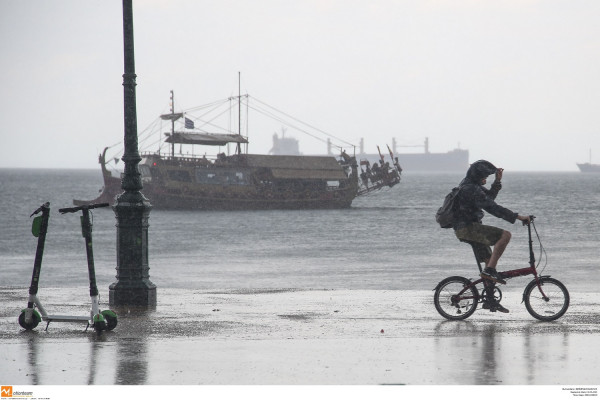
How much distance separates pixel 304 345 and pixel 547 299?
2975mm

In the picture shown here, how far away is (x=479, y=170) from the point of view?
9875mm

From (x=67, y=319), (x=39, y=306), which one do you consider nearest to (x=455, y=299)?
(x=67, y=319)

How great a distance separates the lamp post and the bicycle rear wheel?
3.11 meters

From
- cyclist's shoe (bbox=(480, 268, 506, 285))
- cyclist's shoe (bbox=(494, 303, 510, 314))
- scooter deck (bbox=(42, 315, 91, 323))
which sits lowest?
cyclist's shoe (bbox=(494, 303, 510, 314))

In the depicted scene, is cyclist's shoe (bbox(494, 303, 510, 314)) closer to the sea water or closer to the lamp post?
the sea water

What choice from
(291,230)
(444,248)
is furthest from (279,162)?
(444,248)

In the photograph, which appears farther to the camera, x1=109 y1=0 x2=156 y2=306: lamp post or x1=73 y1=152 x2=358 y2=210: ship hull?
x1=73 y1=152 x2=358 y2=210: ship hull

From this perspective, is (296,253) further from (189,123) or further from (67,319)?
(189,123)

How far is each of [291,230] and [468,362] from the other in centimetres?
4967

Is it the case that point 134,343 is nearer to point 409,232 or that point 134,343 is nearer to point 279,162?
point 409,232

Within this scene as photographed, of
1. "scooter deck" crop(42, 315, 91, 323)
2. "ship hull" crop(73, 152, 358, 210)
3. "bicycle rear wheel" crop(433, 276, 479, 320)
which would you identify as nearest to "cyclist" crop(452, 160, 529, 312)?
"bicycle rear wheel" crop(433, 276, 479, 320)

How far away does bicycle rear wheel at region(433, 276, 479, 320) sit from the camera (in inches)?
384

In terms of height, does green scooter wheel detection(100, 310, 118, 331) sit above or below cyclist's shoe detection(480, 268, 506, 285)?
below

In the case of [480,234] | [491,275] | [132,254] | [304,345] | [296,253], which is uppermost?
[480,234]
